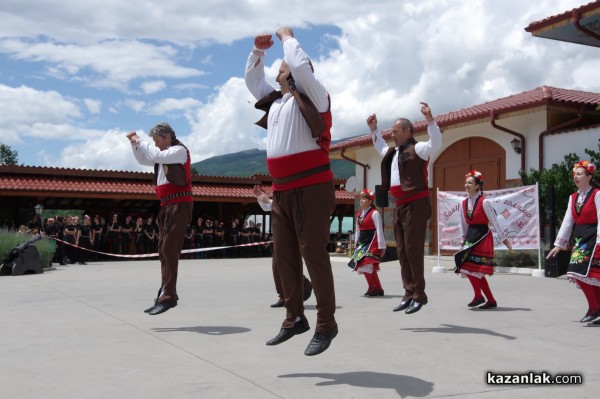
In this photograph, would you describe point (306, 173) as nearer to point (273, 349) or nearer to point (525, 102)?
point (273, 349)

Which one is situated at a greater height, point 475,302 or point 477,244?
point 477,244

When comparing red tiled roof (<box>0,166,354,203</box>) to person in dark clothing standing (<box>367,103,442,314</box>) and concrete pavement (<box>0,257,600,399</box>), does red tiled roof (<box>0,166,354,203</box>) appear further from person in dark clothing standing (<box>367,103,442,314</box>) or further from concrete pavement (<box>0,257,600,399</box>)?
person in dark clothing standing (<box>367,103,442,314</box>)

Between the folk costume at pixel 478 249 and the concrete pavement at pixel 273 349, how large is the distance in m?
0.31

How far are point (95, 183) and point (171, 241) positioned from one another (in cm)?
1848

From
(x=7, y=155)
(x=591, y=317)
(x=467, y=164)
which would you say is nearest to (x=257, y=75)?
(x=591, y=317)

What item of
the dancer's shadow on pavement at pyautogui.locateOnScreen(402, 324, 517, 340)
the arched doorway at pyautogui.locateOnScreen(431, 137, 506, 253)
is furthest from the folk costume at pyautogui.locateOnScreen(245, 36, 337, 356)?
the arched doorway at pyautogui.locateOnScreen(431, 137, 506, 253)

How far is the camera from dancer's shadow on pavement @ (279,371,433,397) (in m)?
3.66

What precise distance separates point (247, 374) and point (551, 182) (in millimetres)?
12866

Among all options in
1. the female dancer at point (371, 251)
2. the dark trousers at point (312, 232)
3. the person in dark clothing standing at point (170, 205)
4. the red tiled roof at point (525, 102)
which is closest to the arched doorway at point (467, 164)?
the red tiled roof at point (525, 102)

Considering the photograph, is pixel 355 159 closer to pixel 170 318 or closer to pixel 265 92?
pixel 170 318

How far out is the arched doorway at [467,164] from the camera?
18078mm

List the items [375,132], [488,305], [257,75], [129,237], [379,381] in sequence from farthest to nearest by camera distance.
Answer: [129,237], [488,305], [375,132], [257,75], [379,381]

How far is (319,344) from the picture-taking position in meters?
4.12

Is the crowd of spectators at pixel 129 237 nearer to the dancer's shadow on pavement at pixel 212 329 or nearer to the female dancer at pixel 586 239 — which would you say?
the dancer's shadow on pavement at pixel 212 329
